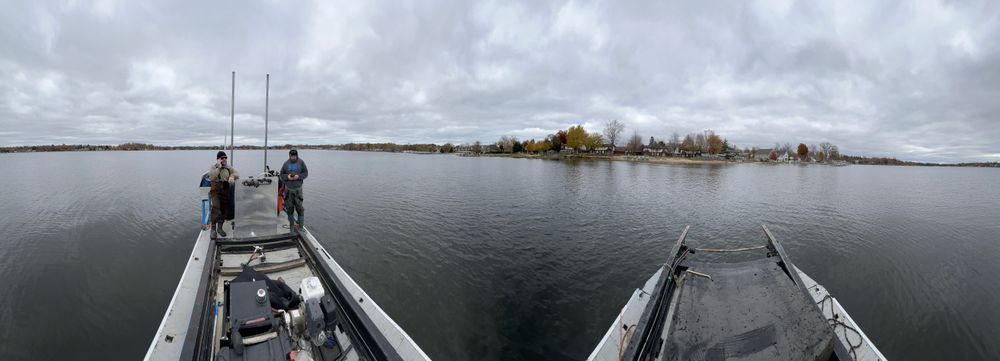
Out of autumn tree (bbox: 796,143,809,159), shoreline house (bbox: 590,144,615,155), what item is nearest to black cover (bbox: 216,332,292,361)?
shoreline house (bbox: 590,144,615,155)

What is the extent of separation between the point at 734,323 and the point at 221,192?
38.6 feet

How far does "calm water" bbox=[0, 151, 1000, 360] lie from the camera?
7.49m

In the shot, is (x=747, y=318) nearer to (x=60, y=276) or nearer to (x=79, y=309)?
(x=79, y=309)

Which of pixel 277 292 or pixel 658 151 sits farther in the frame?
pixel 658 151

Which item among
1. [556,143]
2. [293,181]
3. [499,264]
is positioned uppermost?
[556,143]

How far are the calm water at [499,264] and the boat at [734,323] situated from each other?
2.00 metres

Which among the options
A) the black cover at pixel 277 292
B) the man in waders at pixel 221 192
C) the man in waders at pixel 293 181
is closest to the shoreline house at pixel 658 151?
the man in waders at pixel 293 181

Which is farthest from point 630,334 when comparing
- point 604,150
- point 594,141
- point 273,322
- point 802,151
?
point 802,151

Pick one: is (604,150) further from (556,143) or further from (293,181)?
(293,181)

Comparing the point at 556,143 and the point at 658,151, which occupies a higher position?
the point at 556,143

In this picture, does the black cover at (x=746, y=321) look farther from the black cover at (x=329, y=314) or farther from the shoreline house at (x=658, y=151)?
the shoreline house at (x=658, y=151)


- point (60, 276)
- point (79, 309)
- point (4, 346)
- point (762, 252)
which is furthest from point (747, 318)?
point (60, 276)

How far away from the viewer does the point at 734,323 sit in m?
4.98

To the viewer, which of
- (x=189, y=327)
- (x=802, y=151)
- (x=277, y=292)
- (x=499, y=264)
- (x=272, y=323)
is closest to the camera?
(x=272, y=323)
